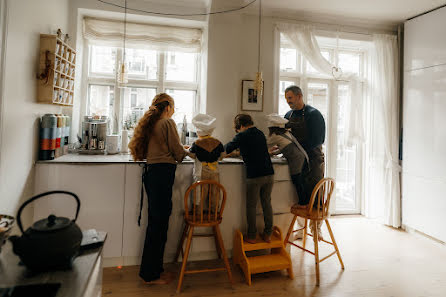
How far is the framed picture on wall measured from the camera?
132 inches

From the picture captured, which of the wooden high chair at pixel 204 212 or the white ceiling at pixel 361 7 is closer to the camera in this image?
the wooden high chair at pixel 204 212

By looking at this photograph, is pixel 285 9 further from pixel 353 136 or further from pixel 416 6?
pixel 353 136

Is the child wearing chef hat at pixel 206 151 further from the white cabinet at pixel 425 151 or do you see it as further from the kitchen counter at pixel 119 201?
the white cabinet at pixel 425 151

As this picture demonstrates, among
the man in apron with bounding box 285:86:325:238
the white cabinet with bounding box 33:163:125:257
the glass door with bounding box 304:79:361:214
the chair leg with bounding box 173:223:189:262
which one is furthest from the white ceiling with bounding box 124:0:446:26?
the chair leg with bounding box 173:223:189:262

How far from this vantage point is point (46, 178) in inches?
95.0

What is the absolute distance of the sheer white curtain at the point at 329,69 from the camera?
140 inches

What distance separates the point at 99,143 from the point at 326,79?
127 inches

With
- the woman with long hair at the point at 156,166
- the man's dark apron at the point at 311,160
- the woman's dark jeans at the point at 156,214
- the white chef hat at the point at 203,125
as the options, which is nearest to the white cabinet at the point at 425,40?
the man's dark apron at the point at 311,160

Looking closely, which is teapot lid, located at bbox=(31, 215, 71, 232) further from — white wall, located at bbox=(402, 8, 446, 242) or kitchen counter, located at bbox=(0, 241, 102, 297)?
white wall, located at bbox=(402, 8, 446, 242)

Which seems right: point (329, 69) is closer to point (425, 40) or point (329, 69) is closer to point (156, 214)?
point (425, 40)

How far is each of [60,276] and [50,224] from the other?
0.18 meters

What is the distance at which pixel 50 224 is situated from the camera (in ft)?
3.31

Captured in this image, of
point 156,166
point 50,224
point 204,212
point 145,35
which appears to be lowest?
point 204,212

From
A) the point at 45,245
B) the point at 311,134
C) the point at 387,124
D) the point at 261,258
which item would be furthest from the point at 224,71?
the point at 45,245
